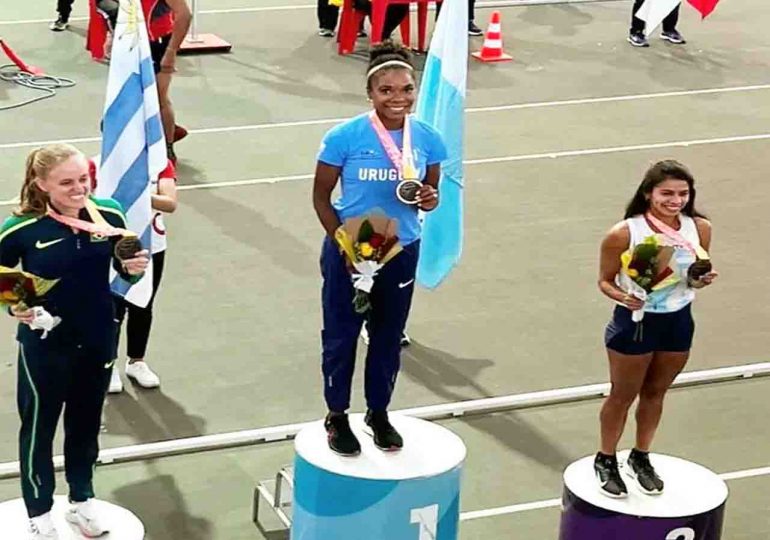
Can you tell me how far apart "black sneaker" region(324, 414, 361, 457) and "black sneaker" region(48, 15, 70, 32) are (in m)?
10.7

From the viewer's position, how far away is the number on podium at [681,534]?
6.02 meters

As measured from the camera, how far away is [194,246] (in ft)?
33.5

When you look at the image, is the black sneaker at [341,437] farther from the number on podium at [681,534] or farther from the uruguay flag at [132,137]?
the uruguay flag at [132,137]

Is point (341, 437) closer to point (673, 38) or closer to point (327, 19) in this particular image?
point (327, 19)

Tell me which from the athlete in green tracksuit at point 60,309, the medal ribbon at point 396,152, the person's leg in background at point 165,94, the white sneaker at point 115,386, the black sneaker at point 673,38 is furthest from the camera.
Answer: the black sneaker at point 673,38

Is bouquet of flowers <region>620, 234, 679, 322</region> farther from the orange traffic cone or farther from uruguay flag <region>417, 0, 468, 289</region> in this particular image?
the orange traffic cone

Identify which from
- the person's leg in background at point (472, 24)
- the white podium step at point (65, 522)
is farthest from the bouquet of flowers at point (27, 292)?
the person's leg in background at point (472, 24)

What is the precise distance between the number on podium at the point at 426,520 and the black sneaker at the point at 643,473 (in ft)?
3.03

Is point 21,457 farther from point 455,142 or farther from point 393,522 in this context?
point 455,142

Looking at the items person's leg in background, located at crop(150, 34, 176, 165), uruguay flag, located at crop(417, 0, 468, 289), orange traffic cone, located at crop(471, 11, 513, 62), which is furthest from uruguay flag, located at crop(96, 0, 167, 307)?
orange traffic cone, located at crop(471, 11, 513, 62)

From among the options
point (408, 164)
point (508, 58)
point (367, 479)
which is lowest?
point (508, 58)

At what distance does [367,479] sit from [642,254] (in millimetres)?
1428

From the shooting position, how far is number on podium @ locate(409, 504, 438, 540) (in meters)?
5.98

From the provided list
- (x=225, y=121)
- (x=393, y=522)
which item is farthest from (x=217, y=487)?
(x=225, y=121)
